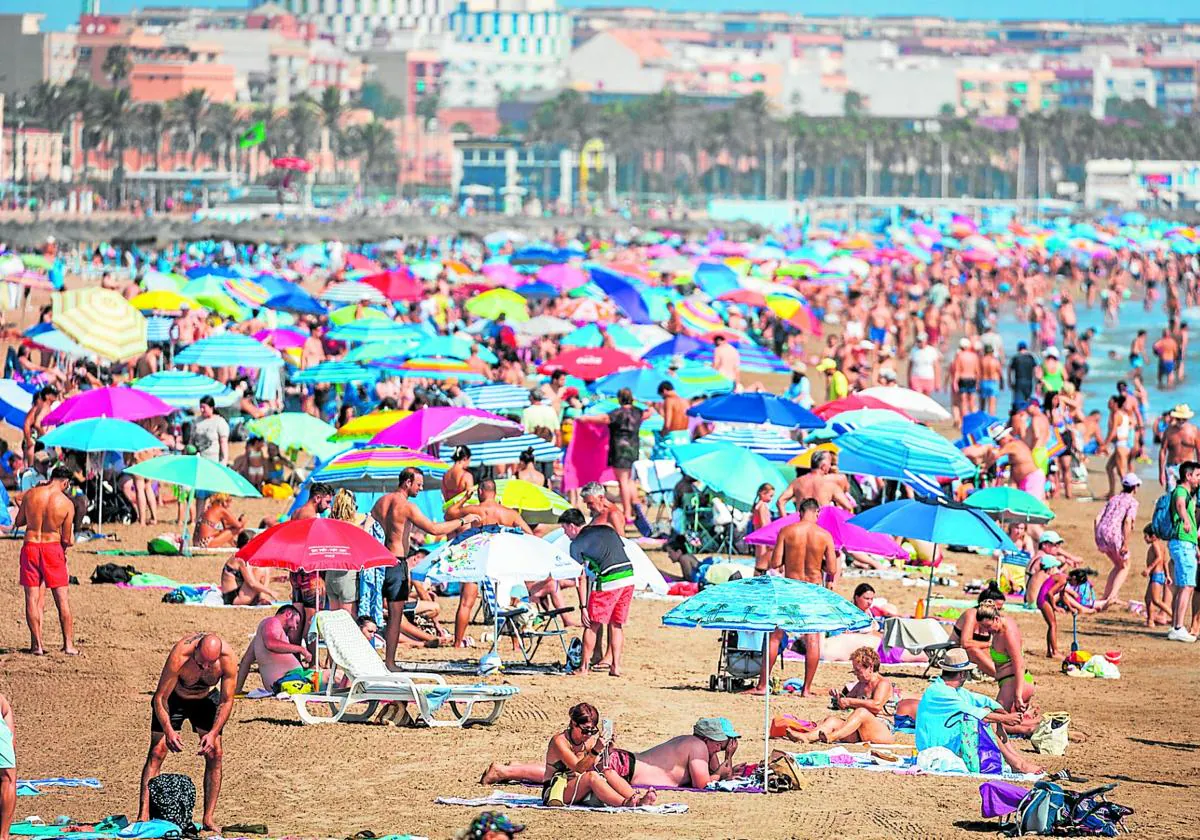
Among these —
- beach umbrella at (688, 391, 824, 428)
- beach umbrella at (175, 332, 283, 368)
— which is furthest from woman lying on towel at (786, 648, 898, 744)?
beach umbrella at (175, 332, 283, 368)

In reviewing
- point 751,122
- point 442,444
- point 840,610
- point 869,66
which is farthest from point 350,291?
point 869,66

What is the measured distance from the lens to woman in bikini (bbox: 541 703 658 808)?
7.53 m

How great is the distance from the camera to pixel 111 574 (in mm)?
11969

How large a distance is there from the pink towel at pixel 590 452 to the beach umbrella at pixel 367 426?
65.6 inches

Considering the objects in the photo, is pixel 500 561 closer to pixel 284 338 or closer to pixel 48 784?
pixel 48 784

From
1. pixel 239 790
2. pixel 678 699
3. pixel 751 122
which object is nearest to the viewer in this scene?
pixel 239 790

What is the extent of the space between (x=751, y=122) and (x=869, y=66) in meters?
49.3

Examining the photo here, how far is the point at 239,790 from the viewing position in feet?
25.3

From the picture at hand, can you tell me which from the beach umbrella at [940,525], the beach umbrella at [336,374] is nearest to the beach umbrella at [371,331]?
the beach umbrella at [336,374]

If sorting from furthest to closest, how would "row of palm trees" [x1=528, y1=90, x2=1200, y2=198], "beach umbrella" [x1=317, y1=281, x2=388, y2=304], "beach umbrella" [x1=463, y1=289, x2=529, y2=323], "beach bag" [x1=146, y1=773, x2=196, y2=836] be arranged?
1. "row of palm trees" [x1=528, y1=90, x2=1200, y2=198]
2. "beach umbrella" [x1=317, y1=281, x2=388, y2=304]
3. "beach umbrella" [x1=463, y1=289, x2=529, y2=323]
4. "beach bag" [x1=146, y1=773, x2=196, y2=836]

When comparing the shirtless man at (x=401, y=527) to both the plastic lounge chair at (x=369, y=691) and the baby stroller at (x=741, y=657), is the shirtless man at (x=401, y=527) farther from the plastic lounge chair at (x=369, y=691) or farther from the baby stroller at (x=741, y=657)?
the baby stroller at (x=741, y=657)

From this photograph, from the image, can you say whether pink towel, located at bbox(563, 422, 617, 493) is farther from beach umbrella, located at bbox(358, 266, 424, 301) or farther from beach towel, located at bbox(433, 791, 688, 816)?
beach umbrella, located at bbox(358, 266, 424, 301)

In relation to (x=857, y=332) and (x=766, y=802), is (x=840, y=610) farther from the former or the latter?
(x=857, y=332)

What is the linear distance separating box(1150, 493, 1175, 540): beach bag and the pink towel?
445cm
